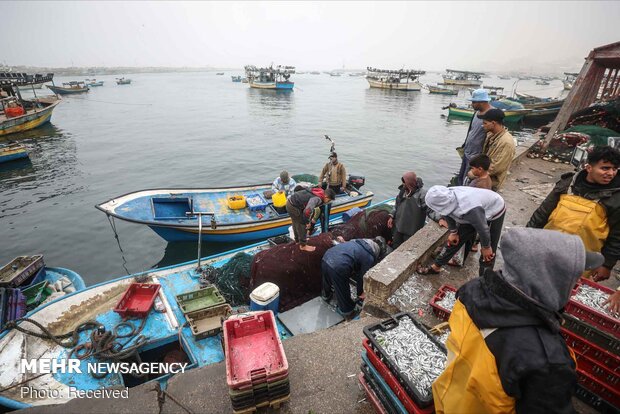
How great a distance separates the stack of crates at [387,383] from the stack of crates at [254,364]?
30.5 inches

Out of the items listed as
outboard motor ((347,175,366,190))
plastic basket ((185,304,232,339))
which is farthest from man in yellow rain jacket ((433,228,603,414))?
outboard motor ((347,175,366,190))

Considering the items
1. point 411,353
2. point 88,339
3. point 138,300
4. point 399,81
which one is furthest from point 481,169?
point 399,81

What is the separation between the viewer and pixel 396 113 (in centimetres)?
3975

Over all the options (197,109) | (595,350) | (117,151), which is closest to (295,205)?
(595,350)

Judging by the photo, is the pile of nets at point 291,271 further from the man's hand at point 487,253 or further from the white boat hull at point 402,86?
the white boat hull at point 402,86

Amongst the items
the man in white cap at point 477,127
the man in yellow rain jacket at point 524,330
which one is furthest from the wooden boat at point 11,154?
the man in yellow rain jacket at point 524,330

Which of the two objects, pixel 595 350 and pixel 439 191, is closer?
pixel 595 350

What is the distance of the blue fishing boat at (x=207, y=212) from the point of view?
8742 millimetres

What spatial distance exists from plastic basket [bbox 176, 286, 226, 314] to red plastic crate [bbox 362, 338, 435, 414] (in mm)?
3671

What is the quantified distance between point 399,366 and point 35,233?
15347 millimetres

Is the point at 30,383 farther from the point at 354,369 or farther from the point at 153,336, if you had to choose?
the point at 354,369

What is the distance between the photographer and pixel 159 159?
21000 millimetres

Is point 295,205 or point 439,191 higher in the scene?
point 439,191

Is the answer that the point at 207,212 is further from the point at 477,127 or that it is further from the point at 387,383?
the point at 387,383
